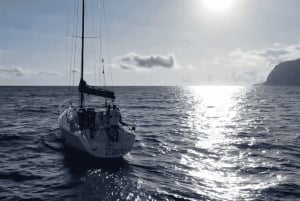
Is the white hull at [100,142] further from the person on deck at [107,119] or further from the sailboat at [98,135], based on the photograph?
the person on deck at [107,119]

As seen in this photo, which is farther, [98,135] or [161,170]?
[98,135]

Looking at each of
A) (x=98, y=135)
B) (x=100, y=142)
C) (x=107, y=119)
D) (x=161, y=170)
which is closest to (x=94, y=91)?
(x=107, y=119)

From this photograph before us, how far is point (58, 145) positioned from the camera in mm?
25984

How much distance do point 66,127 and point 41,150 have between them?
9.60ft

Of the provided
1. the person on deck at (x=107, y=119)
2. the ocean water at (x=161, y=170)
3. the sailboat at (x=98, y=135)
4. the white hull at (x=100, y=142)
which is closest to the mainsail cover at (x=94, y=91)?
the sailboat at (x=98, y=135)

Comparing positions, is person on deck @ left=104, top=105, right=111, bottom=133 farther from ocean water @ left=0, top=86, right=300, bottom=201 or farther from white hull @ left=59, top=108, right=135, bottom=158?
ocean water @ left=0, top=86, right=300, bottom=201

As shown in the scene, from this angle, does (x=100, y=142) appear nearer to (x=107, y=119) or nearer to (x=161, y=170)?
(x=107, y=119)

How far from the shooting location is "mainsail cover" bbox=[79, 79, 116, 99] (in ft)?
78.5

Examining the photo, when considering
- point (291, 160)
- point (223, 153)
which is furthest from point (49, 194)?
point (291, 160)

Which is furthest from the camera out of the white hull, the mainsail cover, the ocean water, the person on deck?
the mainsail cover

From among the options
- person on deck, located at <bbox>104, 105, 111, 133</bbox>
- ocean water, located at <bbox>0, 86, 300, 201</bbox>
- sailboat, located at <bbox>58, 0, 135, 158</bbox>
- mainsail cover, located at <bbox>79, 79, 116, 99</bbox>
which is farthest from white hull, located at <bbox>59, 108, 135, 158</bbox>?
mainsail cover, located at <bbox>79, 79, 116, 99</bbox>

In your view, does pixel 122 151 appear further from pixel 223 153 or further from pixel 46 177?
pixel 223 153

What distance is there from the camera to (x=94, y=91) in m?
24.5

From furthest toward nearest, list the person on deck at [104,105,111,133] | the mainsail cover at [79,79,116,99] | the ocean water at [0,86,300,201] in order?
the mainsail cover at [79,79,116,99], the person on deck at [104,105,111,133], the ocean water at [0,86,300,201]
